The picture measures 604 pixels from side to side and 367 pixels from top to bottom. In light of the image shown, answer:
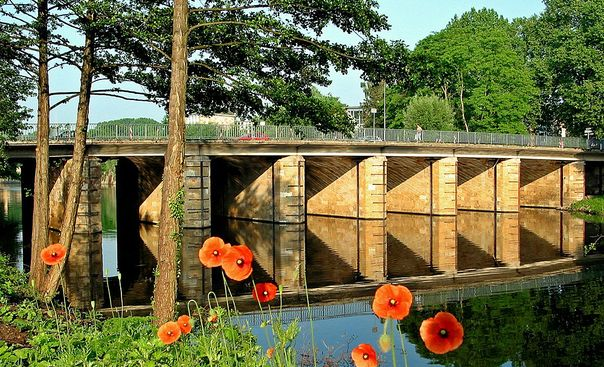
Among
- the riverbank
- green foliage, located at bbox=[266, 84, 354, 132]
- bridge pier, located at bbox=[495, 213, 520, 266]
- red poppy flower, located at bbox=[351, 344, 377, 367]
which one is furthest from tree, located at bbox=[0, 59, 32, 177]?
the riverbank

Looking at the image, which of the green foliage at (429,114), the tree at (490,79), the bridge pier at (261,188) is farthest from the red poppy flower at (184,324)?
the green foliage at (429,114)

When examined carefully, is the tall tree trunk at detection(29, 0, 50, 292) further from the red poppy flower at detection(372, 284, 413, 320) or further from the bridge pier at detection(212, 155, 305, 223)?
the bridge pier at detection(212, 155, 305, 223)

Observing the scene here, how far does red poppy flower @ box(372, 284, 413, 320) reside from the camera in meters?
3.60

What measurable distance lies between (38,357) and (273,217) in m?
33.3

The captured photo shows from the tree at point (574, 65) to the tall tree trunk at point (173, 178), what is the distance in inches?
1948

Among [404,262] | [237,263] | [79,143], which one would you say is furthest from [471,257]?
[237,263]

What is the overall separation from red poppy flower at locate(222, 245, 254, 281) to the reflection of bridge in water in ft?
32.5

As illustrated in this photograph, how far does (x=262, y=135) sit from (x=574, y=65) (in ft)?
97.6

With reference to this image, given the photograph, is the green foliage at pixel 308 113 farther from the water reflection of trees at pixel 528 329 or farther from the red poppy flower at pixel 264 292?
the red poppy flower at pixel 264 292

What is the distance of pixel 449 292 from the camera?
21.7 m

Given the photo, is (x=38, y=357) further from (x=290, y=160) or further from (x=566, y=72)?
(x=566, y=72)

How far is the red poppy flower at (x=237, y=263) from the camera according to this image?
184 inches

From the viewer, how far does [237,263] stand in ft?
15.6

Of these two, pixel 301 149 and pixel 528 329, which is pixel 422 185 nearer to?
pixel 301 149
